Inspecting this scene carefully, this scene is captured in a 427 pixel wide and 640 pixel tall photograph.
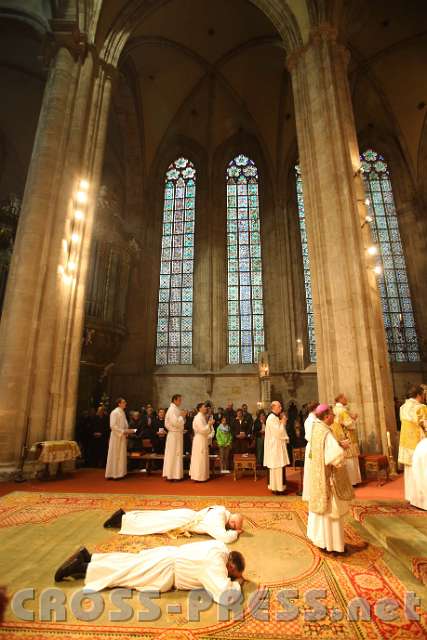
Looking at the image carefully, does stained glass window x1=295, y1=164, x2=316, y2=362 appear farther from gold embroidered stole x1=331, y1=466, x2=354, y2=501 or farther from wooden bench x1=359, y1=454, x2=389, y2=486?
gold embroidered stole x1=331, y1=466, x2=354, y2=501

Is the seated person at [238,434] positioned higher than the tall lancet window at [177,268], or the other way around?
the tall lancet window at [177,268]

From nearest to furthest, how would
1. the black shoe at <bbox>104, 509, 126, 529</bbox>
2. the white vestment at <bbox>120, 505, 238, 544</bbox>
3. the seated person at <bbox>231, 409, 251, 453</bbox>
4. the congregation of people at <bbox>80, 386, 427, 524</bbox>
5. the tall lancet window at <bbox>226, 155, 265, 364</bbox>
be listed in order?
1. the white vestment at <bbox>120, 505, 238, 544</bbox>
2. the black shoe at <bbox>104, 509, 126, 529</bbox>
3. the congregation of people at <bbox>80, 386, 427, 524</bbox>
4. the seated person at <bbox>231, 409, 251, 453</bbox>
5. the tall lancet window at <bbox>226, 155, 265, 364</bbox>

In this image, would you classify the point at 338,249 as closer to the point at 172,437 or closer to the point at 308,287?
the point at 172,437

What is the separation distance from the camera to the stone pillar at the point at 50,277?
22.5ft

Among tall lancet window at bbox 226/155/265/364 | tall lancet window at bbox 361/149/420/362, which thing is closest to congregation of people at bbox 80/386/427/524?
tall lancet window at bbox 226/155/265/364

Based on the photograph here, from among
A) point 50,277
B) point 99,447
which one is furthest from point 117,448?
point 50,277

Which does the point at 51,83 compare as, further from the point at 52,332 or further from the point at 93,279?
the point at 52,332

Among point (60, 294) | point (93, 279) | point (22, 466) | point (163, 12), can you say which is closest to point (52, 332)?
point (60, 294)

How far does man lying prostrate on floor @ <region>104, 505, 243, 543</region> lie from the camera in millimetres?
3709

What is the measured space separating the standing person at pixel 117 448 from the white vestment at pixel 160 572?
4.19m

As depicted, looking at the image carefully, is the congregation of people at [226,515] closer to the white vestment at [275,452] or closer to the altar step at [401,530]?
the white vestment at [275,452]

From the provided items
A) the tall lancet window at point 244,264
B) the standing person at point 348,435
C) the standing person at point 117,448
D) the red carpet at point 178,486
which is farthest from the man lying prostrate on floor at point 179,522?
the tall lancet window at point 244,264

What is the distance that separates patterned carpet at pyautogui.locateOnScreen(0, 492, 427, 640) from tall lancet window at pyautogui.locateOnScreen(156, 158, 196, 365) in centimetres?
923

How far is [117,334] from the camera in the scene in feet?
37.9
